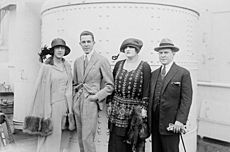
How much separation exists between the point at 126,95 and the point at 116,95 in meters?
0.15

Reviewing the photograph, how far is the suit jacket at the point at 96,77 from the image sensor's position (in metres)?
3.23

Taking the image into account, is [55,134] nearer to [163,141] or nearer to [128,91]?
[128,91]

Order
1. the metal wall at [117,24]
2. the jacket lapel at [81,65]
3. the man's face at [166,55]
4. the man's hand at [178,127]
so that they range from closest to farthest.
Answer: the man's hand at [178,127]
the man's face at [166,55]
the jacket lapel at [81,65]
the metal wall at [117,24]

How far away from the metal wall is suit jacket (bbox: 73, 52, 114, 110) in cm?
37

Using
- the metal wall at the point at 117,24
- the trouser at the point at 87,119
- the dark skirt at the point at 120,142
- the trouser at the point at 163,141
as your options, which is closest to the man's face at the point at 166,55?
the trouser at the point at 163,141

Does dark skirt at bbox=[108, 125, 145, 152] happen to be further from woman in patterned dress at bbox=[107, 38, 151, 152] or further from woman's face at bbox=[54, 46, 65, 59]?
woman's face at bbox=[54, 46, 65, 59]

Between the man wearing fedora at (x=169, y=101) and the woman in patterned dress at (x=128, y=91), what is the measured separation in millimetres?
133

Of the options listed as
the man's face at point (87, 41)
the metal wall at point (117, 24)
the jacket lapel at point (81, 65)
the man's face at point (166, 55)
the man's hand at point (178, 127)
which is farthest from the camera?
the metal wall at point (117, 24)

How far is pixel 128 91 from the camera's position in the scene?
119 inches

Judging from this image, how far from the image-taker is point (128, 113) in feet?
9.98

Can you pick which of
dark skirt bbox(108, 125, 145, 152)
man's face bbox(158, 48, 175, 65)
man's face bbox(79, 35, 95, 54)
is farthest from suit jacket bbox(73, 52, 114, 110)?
man's face bbox(158, 48, 175, 65)

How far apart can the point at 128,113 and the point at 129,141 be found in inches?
12.1

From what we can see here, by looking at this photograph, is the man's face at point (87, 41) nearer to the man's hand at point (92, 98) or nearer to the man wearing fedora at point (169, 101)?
the man's hand at point (92, 98)

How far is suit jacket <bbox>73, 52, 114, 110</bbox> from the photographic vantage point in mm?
3234
